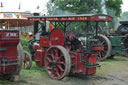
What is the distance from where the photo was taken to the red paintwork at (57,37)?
5.98 meters

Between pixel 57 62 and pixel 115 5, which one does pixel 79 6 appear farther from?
pixel 57 62

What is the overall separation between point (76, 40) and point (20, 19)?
8777 mm

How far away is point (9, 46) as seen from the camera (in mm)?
4414

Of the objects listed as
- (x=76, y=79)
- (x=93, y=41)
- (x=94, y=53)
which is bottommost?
(x=76, y=79)

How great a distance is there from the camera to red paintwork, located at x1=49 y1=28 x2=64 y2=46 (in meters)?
5.98

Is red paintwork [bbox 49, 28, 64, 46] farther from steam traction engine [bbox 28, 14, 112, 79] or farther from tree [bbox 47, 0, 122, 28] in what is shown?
tree [bbox 47, 0, 122, 28]

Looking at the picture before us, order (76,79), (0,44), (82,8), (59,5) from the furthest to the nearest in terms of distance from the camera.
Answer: (59,5)
(82,8)
(76,79)
(0,44)

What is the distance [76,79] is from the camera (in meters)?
5.79

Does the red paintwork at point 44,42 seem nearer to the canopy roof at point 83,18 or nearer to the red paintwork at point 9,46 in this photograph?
the canopy roof at point 83,18

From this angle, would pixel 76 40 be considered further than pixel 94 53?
Yes

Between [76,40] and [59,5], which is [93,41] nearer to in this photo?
[76,40]

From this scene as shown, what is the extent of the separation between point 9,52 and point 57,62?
5.61 ft

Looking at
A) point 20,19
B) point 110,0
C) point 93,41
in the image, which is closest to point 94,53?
point 93,41

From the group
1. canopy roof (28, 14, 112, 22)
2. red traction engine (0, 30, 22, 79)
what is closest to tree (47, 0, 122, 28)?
canopy roof (28, 14, 112, 22)
